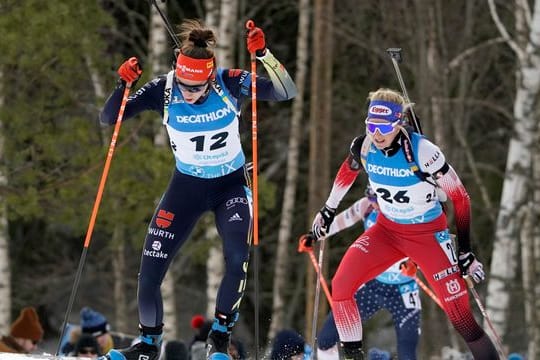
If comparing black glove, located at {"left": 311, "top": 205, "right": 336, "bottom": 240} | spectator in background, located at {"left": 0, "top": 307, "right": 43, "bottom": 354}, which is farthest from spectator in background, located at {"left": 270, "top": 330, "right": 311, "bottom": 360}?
spectator in background, located at {"left": 0, "top": 307, "right": 43, "bottom": 354}

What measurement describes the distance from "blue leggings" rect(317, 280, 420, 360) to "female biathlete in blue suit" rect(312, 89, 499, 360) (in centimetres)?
153

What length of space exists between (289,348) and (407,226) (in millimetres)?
1714

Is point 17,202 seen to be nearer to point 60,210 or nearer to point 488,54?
point 60,210

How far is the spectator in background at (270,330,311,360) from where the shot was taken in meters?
8.89

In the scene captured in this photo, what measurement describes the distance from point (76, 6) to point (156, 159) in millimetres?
1784

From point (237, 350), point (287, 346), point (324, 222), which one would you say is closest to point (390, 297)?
point (287, 346)

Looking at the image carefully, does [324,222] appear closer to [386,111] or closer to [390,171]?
[390,171]

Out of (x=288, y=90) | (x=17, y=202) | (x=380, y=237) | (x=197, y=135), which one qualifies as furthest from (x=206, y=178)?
(x=17, y=202)

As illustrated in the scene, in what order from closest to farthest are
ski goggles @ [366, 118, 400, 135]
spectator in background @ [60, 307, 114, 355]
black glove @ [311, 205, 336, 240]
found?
ski goggles @ [366, 118, 400, 135] < black glove @ [311, 205, 336, 240] < spectator in background @ [60, 307, 114, 355]

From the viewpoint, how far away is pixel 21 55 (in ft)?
39.2

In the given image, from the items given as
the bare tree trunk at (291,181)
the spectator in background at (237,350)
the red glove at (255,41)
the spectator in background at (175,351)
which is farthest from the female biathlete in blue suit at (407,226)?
the bare tree trunk at (291,181)

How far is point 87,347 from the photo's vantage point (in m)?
10.2

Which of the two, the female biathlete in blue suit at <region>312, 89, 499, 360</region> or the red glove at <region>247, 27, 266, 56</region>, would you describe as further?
the female biathlete in blue suit at <region>312, 89, 499, 360</region>

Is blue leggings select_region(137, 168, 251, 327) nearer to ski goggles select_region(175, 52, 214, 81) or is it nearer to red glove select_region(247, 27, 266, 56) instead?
ski goggles select_region(175, 52, 214, 81)
